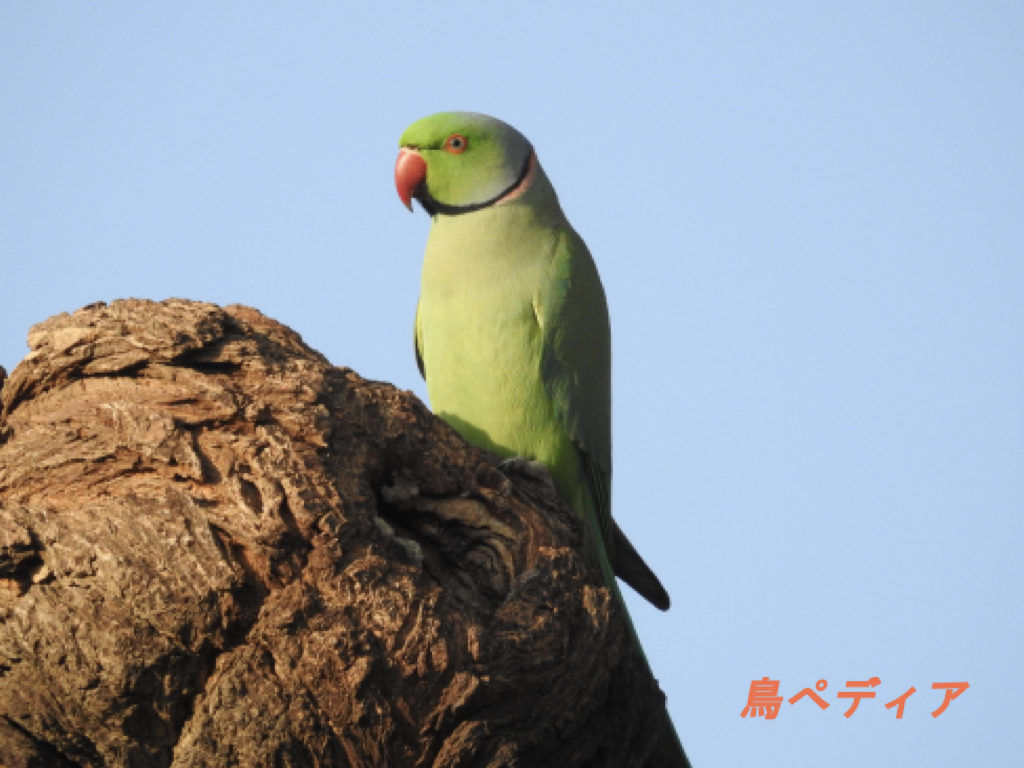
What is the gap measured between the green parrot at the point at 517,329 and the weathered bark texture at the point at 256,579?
112 centimetres

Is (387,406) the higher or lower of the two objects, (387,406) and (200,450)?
the higher

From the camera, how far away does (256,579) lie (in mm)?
2920

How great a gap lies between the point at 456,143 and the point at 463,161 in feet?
0.33

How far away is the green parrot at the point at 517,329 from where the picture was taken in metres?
4.65

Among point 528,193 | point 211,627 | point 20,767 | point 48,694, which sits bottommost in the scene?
point 20,767

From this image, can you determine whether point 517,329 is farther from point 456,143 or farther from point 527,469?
point 456,143

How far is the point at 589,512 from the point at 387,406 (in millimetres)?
1634

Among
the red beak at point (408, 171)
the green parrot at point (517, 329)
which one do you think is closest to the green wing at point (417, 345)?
the green parrot at point (517, 329)

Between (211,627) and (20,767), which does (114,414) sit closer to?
(211,627)

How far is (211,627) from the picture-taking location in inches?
112

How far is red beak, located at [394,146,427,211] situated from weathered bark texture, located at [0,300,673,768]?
1.82 meters

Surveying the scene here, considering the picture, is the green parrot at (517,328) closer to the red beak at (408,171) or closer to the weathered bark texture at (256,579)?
the red beak at (408,171)

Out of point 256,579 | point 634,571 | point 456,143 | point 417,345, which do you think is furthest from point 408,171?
point 256,579

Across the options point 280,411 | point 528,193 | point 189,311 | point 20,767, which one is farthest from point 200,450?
point 528,193
